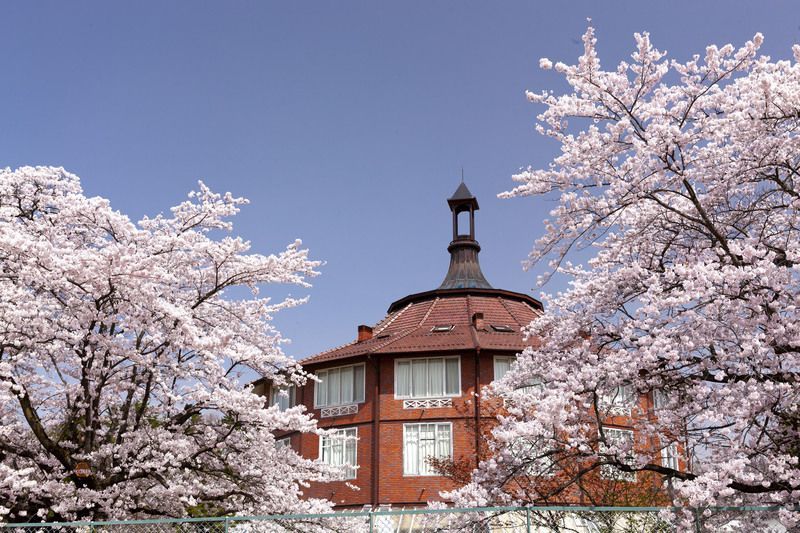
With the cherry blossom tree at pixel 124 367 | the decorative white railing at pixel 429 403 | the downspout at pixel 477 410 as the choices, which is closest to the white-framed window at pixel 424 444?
the decorative white railing at pixel 429 403

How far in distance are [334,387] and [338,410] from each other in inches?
47.0

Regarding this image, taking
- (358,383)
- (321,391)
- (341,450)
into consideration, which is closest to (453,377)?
(358,383)

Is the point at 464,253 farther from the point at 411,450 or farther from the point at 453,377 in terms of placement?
the point at 411,450

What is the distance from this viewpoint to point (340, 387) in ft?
123

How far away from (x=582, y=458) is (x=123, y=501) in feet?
32.9

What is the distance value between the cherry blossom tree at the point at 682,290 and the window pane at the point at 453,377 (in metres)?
19.9

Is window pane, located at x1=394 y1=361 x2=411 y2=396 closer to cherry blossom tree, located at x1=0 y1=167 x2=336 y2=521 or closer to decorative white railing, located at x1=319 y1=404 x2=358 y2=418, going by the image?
decorative white railing, located at x1=319 y1=404 x2=358 y2=418

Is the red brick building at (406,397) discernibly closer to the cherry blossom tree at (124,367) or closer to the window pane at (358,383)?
the window pane at (358,383)

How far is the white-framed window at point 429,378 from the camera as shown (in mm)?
35406

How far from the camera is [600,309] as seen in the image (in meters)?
14.4

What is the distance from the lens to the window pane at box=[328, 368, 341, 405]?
37.3 m

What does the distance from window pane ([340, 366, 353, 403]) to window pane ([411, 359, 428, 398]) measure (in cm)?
295

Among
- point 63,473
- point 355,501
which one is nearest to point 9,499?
point 63,473

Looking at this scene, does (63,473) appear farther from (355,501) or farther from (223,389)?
(355,501)
